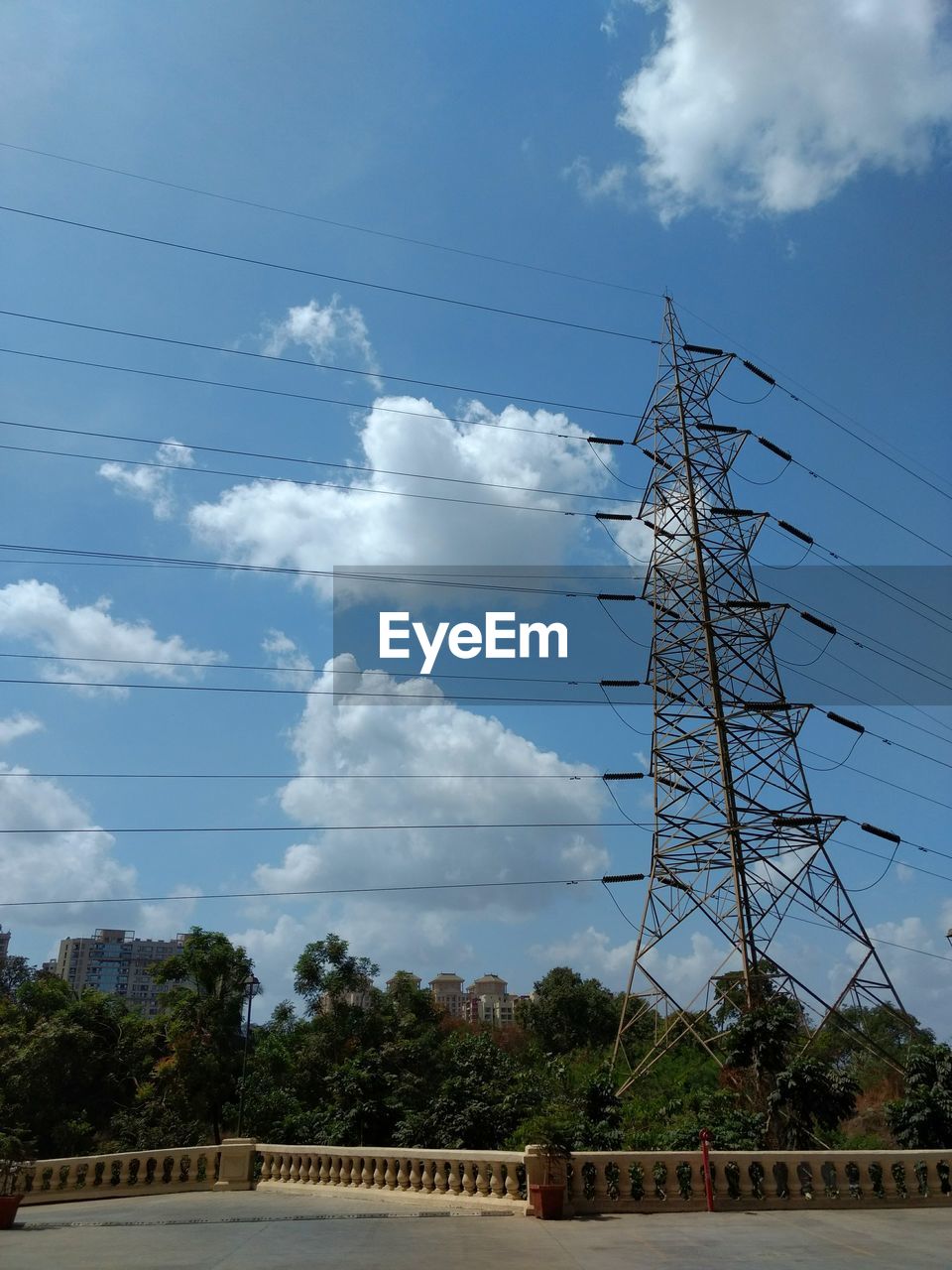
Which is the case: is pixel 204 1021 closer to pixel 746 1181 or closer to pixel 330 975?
pixel 330 975

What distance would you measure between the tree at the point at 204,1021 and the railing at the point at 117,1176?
25.2 metres

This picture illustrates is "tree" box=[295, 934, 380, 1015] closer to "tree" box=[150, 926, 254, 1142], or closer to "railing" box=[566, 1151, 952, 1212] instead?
"tree" box=[150, 926, 254, 1142]

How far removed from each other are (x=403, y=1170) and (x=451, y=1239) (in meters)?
5.86

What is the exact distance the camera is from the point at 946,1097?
21.9m

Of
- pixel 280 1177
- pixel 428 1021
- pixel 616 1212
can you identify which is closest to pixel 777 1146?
pixel 616 1212

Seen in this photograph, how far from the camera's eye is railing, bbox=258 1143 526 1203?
17172 millimetres

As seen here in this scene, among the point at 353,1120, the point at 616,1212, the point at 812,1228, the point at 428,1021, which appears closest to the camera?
the point at 812,1228

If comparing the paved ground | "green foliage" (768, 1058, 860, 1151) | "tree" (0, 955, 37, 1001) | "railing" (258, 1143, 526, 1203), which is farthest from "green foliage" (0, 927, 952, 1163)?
"tree" (0, 955, 37, 1001)

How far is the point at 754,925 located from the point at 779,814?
389cm

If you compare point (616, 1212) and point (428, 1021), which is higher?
point (428, 1021)

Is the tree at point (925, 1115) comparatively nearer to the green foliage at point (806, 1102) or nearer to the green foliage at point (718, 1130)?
the green foliage at point (806, 1102)

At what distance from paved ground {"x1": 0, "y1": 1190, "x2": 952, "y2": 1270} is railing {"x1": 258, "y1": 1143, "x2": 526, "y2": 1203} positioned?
81cm

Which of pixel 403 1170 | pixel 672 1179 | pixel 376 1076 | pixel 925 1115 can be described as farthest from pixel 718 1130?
pixel 376 1076

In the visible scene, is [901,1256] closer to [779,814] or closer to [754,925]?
[754,925]
